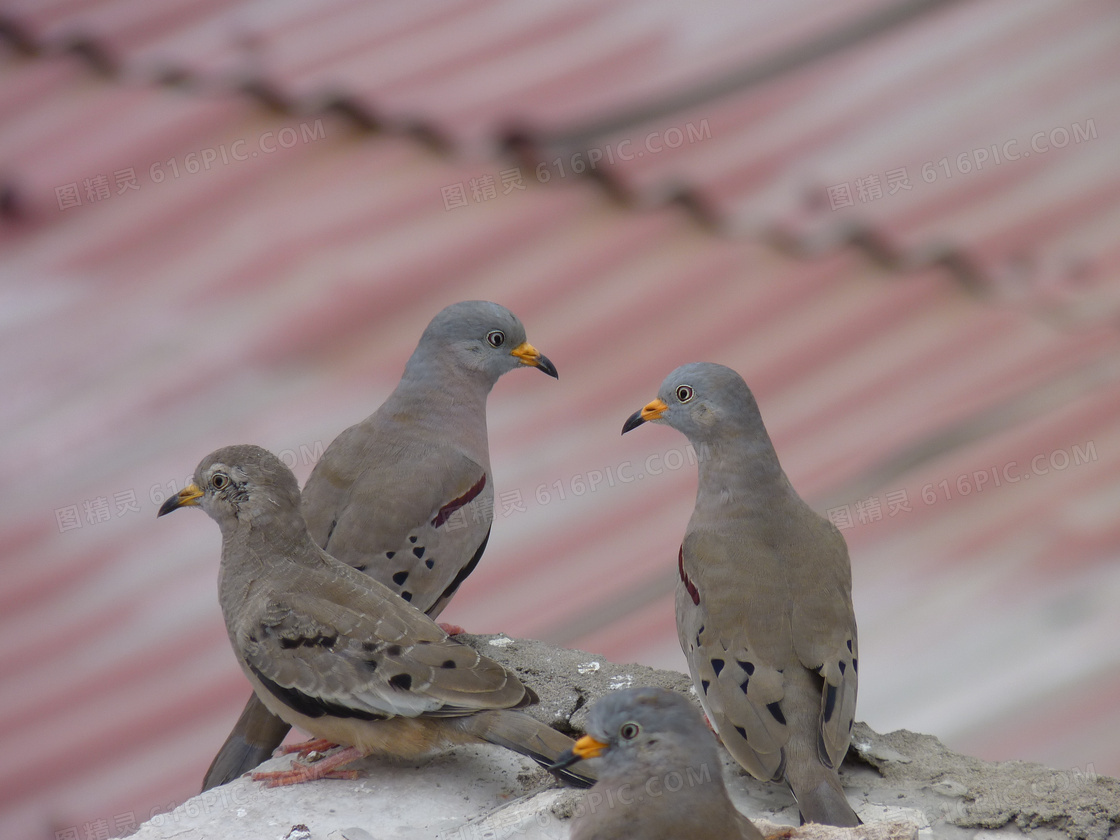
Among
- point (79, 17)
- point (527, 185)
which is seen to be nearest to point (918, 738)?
point (527, 185)

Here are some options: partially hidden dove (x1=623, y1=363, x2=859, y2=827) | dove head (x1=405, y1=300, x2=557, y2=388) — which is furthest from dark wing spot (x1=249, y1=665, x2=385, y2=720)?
dove head (x1=405, y1=300, x2=557, y2=388)

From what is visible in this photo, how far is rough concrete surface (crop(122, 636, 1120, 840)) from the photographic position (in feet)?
11.3

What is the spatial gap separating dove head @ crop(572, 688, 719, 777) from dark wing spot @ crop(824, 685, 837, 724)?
1.96 ft

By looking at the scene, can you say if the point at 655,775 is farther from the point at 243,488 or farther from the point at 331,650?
the point at 243,488

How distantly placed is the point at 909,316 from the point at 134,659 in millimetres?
3085

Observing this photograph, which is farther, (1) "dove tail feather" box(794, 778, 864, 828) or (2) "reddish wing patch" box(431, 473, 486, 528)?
(2) "reddish wing patch" box(431, 473, 486, 528)

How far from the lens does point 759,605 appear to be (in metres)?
3.67

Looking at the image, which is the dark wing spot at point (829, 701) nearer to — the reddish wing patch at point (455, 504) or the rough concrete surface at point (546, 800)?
the rough concrete surface at point (546, 800)

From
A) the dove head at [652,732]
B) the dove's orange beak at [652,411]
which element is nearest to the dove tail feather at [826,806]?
the dove head at [652,732]

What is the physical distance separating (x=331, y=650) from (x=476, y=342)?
120 centimetres

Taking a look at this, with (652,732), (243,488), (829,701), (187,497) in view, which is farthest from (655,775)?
(187,497)

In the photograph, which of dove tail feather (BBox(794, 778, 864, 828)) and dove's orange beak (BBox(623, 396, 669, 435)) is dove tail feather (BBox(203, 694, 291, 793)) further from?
dove tail feather (BBox(794, 778, 864, 828))

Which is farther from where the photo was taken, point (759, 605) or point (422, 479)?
point (422, 479)

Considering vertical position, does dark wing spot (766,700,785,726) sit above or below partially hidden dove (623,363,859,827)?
below
